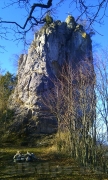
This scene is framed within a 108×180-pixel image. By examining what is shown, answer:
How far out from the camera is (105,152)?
957cm

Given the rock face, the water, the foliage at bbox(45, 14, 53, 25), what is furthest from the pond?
the rock face

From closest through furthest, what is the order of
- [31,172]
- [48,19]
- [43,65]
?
[48,19] < [31,172] < [43,65]

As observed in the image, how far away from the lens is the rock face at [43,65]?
65.5ft

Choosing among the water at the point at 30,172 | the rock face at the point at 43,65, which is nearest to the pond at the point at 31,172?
the water at the point at 30,172

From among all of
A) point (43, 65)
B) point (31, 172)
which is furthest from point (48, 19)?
point (43, 65)

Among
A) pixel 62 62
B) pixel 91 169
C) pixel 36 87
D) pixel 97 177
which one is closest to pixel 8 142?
pixel 36 87

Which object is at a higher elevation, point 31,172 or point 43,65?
point 43,65

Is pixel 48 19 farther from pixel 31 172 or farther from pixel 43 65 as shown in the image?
pixel 43 65

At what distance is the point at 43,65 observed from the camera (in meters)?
22.2

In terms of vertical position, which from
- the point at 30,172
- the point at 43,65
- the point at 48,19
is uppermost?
the point at 43,65

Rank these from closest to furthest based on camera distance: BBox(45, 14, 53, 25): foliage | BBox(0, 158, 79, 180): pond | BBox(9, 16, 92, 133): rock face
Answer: BBox(45, 14, 53, 25): foliage
BBox(0, 158, 79, 180): pond
BBox(9, 16, 92, 133): rock face

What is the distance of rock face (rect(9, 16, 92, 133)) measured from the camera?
20.0m

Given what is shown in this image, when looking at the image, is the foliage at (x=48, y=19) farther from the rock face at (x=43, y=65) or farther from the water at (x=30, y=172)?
the rock face at (x=43, y=65)

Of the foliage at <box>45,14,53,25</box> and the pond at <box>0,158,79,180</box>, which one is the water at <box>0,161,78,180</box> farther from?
the foliage at <box>45,14,53,25</box>
